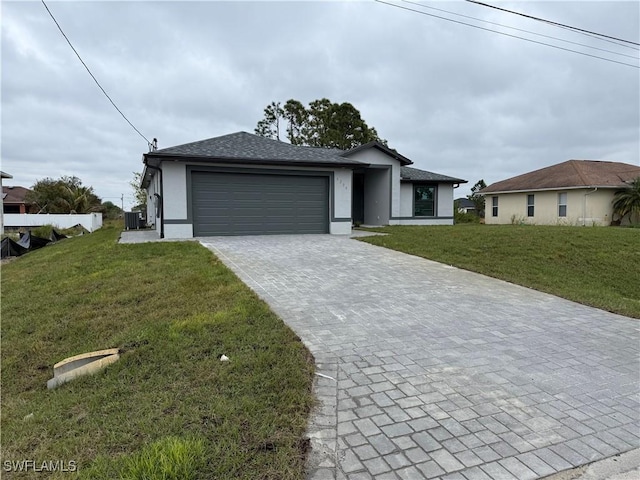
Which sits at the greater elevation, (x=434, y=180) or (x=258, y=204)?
(x=434, y=180)

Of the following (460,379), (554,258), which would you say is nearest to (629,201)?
(554,258)

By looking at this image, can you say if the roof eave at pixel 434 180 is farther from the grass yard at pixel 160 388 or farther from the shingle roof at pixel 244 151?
the grass yard at pixel 160 388

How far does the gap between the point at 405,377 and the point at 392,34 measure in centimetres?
1115

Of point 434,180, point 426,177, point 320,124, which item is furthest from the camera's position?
point 320,124

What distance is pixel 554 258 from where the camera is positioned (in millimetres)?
9258

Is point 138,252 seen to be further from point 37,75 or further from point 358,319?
point 358,319

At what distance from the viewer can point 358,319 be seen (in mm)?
4801


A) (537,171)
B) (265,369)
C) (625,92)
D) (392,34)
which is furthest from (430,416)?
(537,171)

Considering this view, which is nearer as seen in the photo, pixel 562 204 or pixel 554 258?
pixel 554 258

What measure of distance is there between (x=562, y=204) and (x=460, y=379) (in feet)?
73.9
